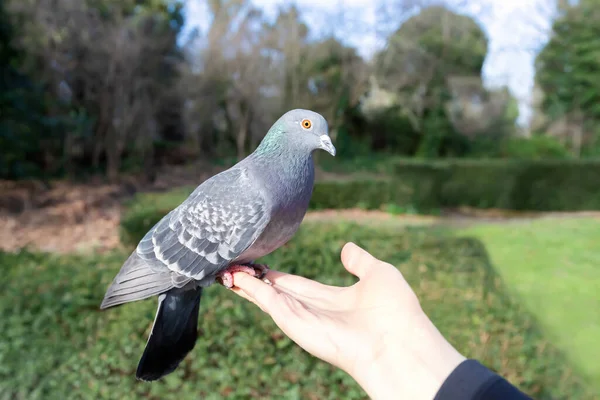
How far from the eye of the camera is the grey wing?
5.63 feet

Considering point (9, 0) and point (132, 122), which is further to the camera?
point (132, 122)

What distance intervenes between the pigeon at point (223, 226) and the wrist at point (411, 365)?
1.85 ft

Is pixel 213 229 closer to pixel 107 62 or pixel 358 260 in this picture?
pixel 358 260

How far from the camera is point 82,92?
13641mm

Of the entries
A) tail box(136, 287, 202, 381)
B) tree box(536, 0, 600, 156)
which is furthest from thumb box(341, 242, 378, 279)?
tree box(536, 0, 600, 156)

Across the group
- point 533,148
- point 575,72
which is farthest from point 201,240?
point 575,72

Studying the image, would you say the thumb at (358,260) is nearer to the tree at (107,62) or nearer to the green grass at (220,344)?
the green grass at (220,344)

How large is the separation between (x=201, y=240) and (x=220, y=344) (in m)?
1.55

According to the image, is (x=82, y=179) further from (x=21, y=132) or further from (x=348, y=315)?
(x=348, y=315)

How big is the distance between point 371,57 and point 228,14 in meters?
5.07

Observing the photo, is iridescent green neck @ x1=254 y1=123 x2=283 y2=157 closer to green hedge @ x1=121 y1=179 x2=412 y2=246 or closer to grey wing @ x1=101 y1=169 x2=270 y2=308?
grey wing @ x1=101 y1=169 x2=270 y2=308

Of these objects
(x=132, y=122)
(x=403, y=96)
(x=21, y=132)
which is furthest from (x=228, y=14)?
(x=403, y=96)

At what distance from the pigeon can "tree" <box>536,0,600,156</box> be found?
76.2 ft

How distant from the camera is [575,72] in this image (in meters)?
21.8
